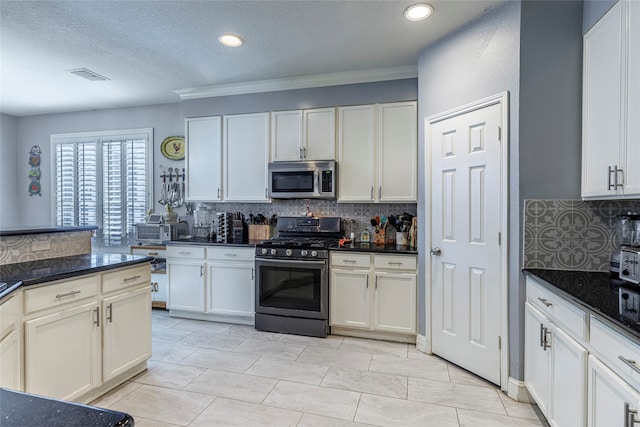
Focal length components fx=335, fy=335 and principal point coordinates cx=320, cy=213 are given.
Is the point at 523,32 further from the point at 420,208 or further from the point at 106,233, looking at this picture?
the point at 106,233

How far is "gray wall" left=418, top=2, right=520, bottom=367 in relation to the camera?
2213mm

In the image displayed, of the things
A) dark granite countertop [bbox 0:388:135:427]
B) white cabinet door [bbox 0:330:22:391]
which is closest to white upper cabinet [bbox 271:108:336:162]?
white cabinet door [bbox 0:330:22:391]

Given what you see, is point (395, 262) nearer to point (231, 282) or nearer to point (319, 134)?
point (319, 134)

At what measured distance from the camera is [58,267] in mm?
2115

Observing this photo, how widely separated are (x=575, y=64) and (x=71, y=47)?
392 cm

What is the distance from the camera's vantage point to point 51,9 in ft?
7.75

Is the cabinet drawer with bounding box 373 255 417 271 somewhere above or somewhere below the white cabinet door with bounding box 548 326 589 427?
above

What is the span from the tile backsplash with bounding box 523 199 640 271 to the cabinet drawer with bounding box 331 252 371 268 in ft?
4.56

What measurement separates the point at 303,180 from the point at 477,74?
191 centimetres

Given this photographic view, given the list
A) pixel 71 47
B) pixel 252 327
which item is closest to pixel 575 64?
pixel 252 327

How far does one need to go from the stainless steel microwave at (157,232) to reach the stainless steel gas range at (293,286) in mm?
1342

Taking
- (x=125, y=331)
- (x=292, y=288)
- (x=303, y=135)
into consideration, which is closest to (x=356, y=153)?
(x=303, y=135)

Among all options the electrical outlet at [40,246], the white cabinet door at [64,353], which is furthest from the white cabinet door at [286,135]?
the white cabinet door at [64,353]

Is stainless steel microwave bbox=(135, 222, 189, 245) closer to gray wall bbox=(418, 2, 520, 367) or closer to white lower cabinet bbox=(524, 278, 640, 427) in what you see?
gray wall bbox=(418, 2, 520, 367)
